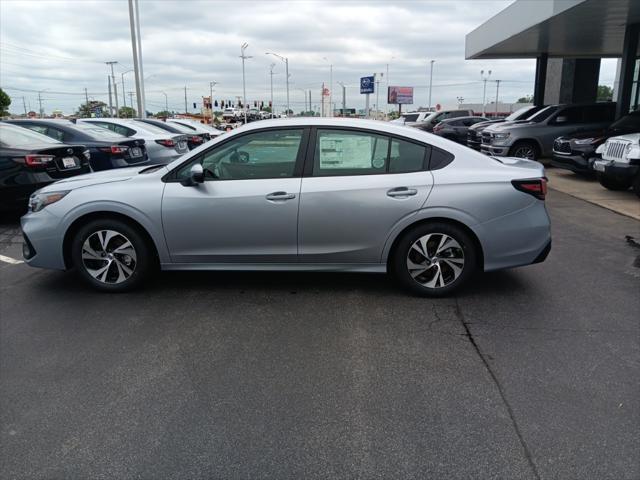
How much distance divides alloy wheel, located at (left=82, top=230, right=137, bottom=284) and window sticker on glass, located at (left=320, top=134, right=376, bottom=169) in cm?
202

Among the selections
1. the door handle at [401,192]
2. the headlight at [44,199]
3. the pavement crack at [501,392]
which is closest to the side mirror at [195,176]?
the headlight at [44,199]

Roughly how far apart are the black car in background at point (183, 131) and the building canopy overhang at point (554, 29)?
10397 mm

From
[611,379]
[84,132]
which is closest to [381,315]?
[611,379]

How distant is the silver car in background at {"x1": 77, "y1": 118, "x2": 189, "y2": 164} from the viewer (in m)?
12.3

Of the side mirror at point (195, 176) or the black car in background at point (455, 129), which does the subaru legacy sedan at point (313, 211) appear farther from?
the black car in background at point (455, 129)

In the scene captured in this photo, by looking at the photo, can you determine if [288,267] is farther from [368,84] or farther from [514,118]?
[368,84]

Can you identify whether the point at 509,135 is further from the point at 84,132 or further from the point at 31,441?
the point at 31,441

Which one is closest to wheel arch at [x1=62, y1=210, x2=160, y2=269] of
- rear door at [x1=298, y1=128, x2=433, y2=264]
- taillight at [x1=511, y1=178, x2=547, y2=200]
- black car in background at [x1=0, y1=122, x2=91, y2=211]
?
rear door at [x1=298, y1=128, x2=433, y2=264]

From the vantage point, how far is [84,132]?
34.8 ft

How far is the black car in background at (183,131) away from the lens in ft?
50.8

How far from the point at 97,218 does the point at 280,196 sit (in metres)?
1.78

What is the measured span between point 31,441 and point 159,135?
11.0 metres

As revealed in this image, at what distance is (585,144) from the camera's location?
41.8 feet

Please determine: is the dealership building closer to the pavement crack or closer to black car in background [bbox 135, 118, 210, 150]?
black car in background [bbox 135, 118, 210, 150]
